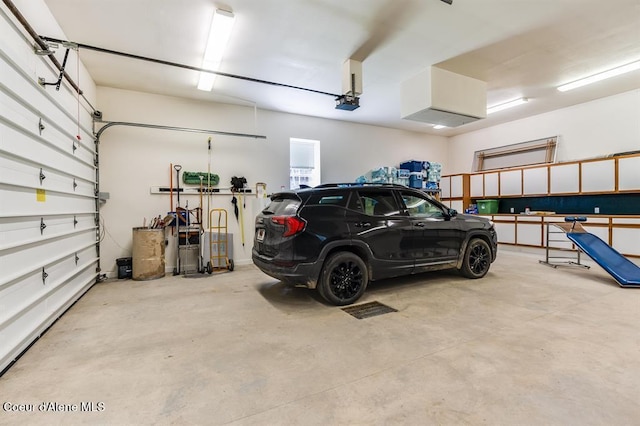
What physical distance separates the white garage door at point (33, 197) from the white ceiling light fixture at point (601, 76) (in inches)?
324

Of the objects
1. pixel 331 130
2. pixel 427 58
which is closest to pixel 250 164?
pixel 331 130

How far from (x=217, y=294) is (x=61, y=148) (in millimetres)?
2631

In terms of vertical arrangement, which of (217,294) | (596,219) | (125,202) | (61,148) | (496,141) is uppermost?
(496,141)

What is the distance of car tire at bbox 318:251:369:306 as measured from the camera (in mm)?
3363

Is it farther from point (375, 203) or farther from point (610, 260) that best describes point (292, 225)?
point (610, 260)

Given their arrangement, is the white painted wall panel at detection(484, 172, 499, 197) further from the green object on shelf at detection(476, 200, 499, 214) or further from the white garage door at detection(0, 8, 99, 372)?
the white garage door at detection(0, 8, 99, 372)

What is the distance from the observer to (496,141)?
826cm

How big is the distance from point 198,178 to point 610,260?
301 inches

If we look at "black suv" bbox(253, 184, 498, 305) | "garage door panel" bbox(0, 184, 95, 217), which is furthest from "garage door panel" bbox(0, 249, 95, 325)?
"black suv" bbox(253, 184, 498, 305)

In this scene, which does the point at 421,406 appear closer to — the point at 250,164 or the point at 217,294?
the point at 217,294

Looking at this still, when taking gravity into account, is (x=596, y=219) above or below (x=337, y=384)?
above

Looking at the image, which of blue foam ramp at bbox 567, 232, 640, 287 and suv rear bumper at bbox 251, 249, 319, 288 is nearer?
suv rear bumper at bbox 251, 249, 319, 288

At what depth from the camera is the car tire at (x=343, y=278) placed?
3.36 meters

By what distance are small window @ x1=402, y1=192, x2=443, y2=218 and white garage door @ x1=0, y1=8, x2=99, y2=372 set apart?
4199 millimetres
